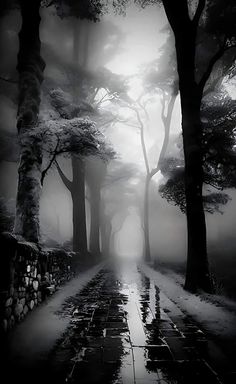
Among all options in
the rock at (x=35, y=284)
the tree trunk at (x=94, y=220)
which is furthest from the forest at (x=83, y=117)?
the tree trunk at (x=94, y=220)

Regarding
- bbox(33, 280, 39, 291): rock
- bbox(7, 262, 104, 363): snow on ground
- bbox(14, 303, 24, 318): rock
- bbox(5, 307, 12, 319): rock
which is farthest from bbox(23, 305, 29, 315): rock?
bbox(5, 307, 12, 319): rock

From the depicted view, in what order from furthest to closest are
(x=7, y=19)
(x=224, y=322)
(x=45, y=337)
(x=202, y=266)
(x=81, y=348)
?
(x=7, y=19) → (x=202, y=266) → (x=224, y=322) → (x=45, y=337) → (x=81, y=348)

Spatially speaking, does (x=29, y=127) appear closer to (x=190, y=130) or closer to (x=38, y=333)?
(x=190, y=130)

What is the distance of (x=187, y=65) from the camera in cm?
930

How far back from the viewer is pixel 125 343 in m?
4.47

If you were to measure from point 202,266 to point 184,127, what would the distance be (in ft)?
14.5

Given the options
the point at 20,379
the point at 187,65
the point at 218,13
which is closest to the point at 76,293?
the point at 20,379

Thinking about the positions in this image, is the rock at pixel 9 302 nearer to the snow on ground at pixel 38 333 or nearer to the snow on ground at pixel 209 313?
the snow on ground at pixel 38 333

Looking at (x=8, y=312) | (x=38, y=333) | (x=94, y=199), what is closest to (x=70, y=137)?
(x=8, y=312)

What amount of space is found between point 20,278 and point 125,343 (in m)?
2.55

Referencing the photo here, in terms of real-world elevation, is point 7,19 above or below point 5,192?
above

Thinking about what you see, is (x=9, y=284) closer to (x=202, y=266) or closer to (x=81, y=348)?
(x=81, y=348)

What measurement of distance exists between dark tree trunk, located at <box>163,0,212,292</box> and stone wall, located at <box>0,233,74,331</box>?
432 centimetres

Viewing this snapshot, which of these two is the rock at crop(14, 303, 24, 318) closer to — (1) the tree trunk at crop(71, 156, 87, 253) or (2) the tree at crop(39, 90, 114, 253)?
(2) the tree at crop(39, 90, 114, 253)
